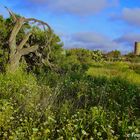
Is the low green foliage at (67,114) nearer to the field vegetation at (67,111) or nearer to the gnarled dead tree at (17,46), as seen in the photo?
the field vegetation at (67,111)

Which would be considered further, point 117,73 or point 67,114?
point 117,73

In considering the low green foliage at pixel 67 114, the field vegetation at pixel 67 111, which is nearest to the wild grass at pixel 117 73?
the field vegetation at pixel 67 111

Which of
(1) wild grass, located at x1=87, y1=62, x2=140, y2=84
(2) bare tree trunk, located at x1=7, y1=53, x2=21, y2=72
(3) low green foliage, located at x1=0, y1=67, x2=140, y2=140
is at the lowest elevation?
(3) low green foliage, located at x1=0, y1=67, x2=140, y2=140

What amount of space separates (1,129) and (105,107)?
2.14m

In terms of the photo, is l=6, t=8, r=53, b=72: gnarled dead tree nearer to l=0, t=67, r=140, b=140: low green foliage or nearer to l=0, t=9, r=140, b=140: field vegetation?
l=0, t=9, r=140, b=140: field vegetation

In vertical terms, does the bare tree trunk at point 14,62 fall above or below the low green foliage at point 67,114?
above

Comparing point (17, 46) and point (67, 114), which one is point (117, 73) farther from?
point (67, 114)

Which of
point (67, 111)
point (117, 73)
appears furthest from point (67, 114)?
point (117, 73)

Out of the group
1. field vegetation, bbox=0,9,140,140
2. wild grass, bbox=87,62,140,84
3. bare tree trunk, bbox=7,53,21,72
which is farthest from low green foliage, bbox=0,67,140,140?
wild grass, bbox=87,62,140,84

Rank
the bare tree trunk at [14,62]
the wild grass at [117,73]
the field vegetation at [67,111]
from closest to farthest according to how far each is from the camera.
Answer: the field vegetation at [67,111] → the bare tree trunk at [14,62] → the wild grass at [117,73]

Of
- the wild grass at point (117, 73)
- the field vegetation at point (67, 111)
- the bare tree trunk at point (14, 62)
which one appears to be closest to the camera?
the field vegetation at point (67, 111)

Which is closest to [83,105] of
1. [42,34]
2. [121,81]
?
[121,81]

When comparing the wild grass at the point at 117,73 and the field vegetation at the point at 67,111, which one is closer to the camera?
the field vegetation at the point at 67,111

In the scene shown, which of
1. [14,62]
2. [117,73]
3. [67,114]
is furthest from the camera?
[117,73]
